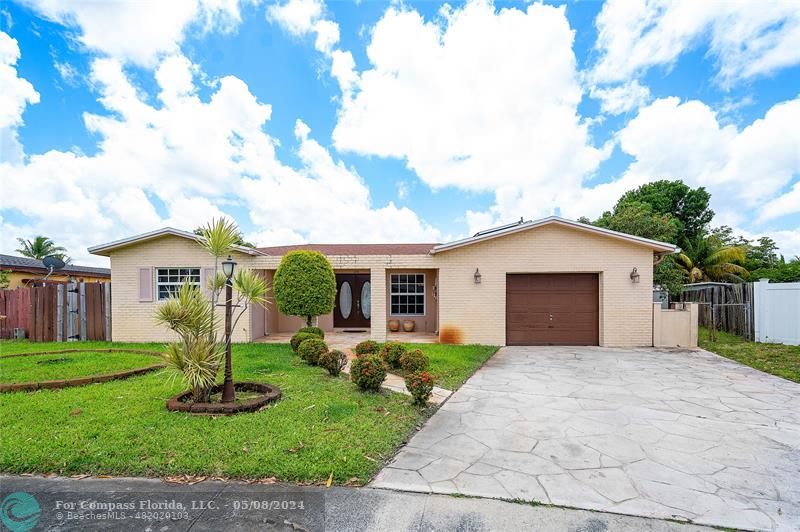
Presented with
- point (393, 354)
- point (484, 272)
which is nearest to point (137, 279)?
point (393, 354)

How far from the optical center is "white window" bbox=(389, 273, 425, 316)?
1374cm

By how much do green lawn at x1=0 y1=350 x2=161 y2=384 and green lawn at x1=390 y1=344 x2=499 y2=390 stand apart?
620 centimetres

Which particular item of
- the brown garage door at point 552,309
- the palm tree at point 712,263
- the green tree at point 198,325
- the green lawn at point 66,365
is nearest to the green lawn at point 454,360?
the brown garage door at point 552,309

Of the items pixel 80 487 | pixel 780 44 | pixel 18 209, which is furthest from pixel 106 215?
pixel 780 44

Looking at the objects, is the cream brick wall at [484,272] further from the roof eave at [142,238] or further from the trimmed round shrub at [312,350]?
the trimmed round shrub at [312,350]

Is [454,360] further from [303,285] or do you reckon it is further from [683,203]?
[683,203]

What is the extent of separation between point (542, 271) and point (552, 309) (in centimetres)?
129

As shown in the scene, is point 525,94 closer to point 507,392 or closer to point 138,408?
point 507,392

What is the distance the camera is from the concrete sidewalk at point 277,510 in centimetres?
266

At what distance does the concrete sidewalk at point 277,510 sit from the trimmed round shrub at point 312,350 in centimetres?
436

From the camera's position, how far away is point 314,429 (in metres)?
4.32

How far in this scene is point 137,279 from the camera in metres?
11.4

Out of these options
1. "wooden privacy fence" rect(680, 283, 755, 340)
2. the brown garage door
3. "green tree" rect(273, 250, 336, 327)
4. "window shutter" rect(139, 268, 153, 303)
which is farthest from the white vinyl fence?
"window shutter" rect(139, 268, 153, 303)

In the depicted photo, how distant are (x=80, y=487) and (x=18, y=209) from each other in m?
13.1
